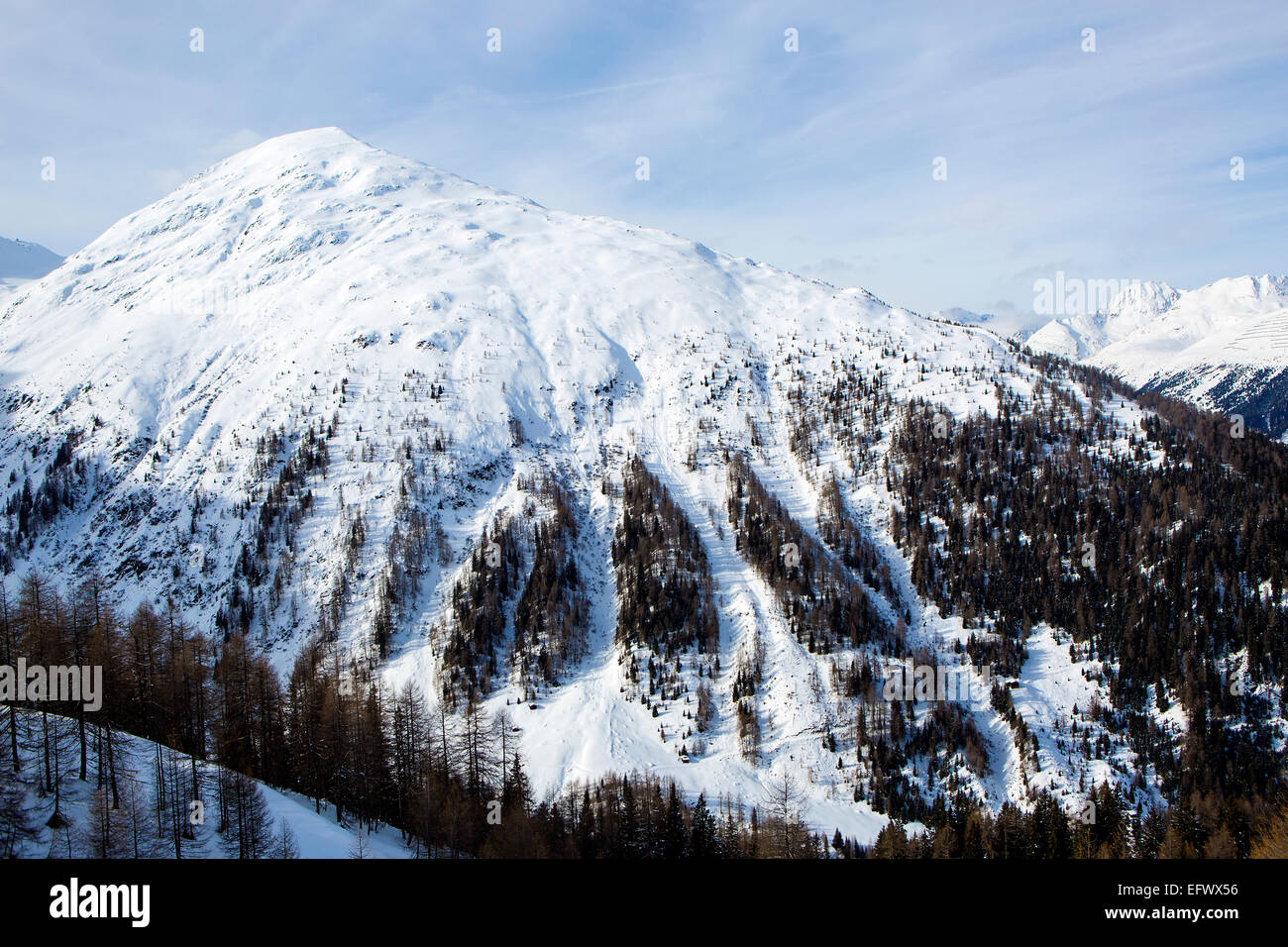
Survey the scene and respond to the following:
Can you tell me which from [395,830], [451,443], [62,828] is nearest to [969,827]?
[395,830]

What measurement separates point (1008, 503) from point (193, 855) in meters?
180

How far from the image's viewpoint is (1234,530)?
524ft

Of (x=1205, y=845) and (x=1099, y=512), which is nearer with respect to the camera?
(x=1205, y=845)

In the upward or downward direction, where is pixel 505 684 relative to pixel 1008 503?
downward

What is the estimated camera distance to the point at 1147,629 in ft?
484

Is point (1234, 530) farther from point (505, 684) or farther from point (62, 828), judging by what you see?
point (62, 828)

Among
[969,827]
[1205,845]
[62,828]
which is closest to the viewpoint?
[62,828]

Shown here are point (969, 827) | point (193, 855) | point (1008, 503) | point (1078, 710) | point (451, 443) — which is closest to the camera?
point (193, 855)

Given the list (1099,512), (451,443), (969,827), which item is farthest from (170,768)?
(1099,512)

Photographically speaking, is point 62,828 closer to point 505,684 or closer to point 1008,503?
point 505,684

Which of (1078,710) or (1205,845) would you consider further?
(1078,710)

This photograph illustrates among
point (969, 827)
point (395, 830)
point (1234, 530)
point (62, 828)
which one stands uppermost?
point (1234, 530)

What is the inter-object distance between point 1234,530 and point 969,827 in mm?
→ 125980
